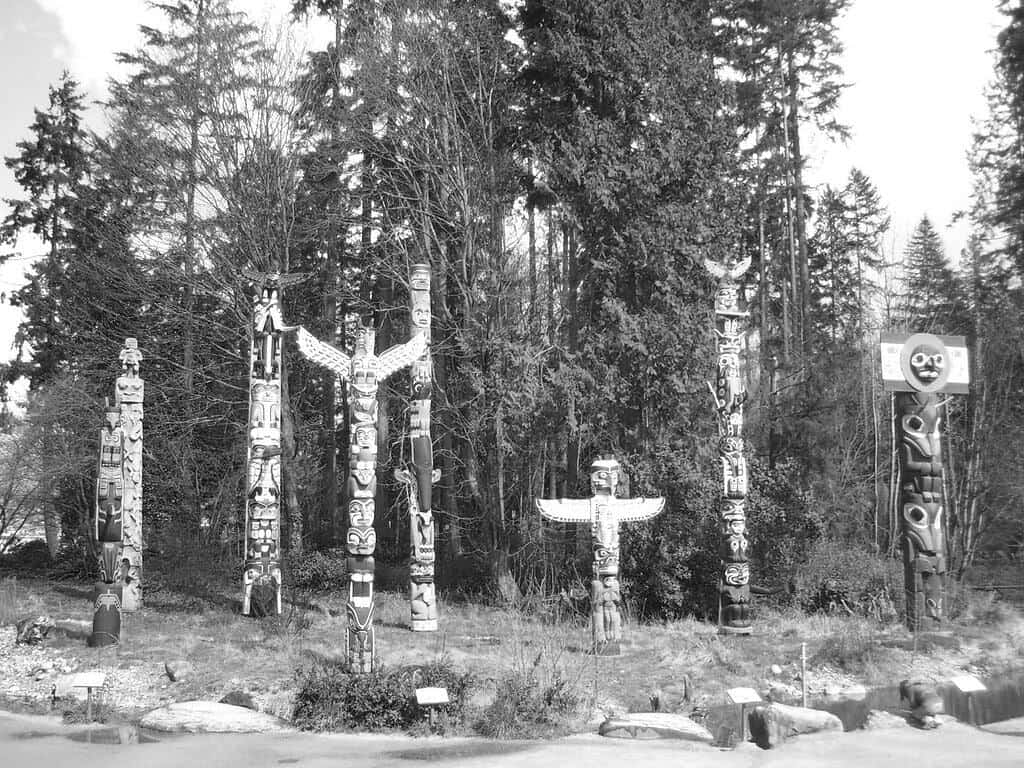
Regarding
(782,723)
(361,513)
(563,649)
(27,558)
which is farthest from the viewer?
(27,558)

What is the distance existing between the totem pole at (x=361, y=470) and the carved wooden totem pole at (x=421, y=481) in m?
2.20

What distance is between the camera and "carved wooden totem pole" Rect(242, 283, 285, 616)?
13.3m

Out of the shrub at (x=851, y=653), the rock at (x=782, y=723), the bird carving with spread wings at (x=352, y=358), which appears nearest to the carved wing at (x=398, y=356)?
the bird carving with spread wings at (x=352, y=358)

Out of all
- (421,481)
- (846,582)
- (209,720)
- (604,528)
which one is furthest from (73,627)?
(846,582)

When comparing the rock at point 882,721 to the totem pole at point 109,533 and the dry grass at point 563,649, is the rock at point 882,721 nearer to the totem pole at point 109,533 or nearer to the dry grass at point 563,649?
the dry grass at point 563,649

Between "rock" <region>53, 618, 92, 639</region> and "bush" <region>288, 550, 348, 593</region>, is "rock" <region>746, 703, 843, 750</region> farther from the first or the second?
"bush" <region>288, 550, 348, 593</region>

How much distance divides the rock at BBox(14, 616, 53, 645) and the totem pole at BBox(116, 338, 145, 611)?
2.89 meters

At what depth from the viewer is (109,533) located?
43.3ft

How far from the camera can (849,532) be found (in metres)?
20.7

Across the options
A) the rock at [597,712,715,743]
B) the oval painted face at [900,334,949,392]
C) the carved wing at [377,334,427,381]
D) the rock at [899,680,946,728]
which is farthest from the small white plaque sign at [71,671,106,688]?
the oval painted face at [900,334,949,392]

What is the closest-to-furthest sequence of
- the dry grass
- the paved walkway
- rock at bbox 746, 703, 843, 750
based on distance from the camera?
the paved walkway < rock at bbox 746, 703, 843, 750 < the dry grass

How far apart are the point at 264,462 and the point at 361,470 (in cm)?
311

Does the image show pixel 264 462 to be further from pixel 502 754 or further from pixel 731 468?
pixel 731 468

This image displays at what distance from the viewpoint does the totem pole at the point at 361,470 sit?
400 inches
